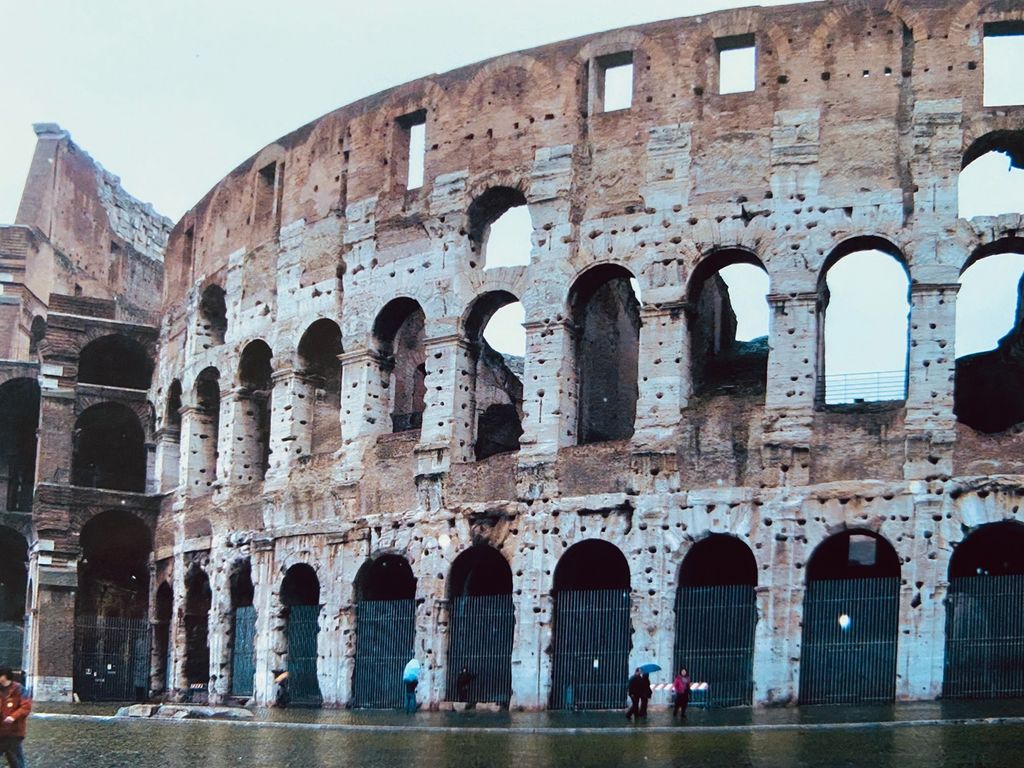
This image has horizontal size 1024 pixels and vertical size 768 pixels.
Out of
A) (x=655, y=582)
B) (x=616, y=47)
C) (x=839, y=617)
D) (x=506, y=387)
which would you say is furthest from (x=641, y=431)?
(x=506, y=387)

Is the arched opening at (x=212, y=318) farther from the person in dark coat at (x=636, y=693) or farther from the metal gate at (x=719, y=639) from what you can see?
the person in dark coat at (x=636, y=693)

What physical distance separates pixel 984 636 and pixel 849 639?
1.68m

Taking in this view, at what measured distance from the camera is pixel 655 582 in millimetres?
24719

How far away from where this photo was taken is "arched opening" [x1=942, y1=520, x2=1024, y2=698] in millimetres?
22453

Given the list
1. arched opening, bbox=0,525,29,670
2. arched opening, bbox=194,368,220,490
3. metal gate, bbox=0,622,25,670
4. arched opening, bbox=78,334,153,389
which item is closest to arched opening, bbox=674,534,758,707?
arched opening, bbox=194,368,220,490

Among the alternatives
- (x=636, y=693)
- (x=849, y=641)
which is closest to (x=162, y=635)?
(x=636, y=693)

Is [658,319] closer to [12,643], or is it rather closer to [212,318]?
[212,318]

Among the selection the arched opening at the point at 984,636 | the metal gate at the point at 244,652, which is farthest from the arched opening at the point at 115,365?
the arched opening at the point at 984,636

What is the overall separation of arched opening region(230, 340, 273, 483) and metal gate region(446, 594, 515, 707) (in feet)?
20.7

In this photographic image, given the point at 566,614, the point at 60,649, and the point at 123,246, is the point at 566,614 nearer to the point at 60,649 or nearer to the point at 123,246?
the point at 60,649

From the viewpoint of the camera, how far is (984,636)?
74.4ft

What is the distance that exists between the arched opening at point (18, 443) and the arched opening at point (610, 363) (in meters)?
12.7

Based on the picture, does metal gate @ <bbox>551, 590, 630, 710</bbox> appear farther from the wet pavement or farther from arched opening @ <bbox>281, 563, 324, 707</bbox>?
arched opening @ <bbox>281, 563, 324, 707</bbox>

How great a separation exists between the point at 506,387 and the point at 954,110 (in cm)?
1124
